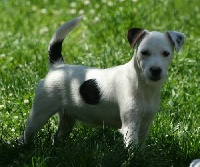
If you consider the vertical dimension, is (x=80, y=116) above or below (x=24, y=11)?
below

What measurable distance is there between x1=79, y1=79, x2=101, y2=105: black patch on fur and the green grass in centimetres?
33

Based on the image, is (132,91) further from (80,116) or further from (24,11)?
(24,11)

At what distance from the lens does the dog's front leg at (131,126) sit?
5.75 m

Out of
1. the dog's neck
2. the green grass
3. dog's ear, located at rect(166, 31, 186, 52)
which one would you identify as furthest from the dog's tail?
dog's ear, located at rect(166, 31, 186, 52)

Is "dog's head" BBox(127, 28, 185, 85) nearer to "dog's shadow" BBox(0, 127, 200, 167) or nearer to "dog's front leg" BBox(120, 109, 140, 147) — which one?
"dog's front leg" BBox(120, 109, 140, 147)

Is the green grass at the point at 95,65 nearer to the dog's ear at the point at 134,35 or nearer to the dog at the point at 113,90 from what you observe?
the dog at the point at 113,90

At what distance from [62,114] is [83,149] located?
0.76 m

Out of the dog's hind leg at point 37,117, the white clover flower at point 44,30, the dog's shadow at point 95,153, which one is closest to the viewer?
the dog's shadow at point 95,153

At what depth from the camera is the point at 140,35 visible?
18.9ft

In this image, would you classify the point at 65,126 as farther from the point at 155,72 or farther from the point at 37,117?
the point at 155,72

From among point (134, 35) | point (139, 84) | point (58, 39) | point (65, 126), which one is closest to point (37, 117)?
point (65, 126)

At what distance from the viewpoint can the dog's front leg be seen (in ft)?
18.9

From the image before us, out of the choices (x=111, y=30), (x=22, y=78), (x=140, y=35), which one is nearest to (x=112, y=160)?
(x=140, y=35)

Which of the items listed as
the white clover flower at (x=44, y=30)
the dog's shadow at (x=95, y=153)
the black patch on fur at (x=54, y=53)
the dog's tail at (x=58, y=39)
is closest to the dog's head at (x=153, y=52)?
the dog's shadow at (x=95, y=153)
